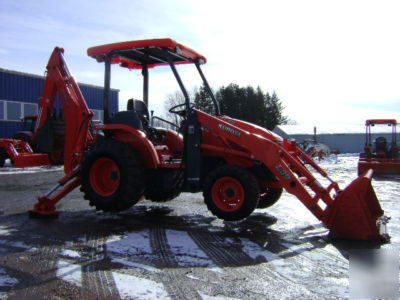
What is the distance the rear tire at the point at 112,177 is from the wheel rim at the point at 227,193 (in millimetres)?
1171

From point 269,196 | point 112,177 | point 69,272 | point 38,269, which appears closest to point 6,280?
point 38,269

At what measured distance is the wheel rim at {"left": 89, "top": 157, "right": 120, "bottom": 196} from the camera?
21.0ft

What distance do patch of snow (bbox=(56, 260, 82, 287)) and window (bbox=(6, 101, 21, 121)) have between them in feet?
63.3

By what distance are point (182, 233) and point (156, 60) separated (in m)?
3.25

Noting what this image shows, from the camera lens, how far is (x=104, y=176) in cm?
657

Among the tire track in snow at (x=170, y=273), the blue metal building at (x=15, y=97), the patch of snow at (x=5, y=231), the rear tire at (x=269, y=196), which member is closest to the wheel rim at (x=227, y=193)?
the tire track in snow at (x=170, y=273)

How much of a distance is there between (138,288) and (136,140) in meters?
3.19

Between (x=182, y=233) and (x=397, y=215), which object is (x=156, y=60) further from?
(x=397, y=215)

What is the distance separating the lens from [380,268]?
4.00m

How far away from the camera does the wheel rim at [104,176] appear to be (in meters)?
6.39

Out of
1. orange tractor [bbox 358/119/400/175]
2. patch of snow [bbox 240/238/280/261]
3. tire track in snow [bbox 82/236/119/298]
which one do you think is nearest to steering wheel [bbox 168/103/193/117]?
patch of snow [bbox 240/238/280/261]

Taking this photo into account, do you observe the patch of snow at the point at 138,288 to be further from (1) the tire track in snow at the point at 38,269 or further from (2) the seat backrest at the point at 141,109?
(2) the seat backrest at the point at 141,109

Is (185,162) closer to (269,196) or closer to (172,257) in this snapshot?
(269,196)

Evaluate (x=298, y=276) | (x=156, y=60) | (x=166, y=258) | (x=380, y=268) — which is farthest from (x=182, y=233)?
(x=156, y=60)
